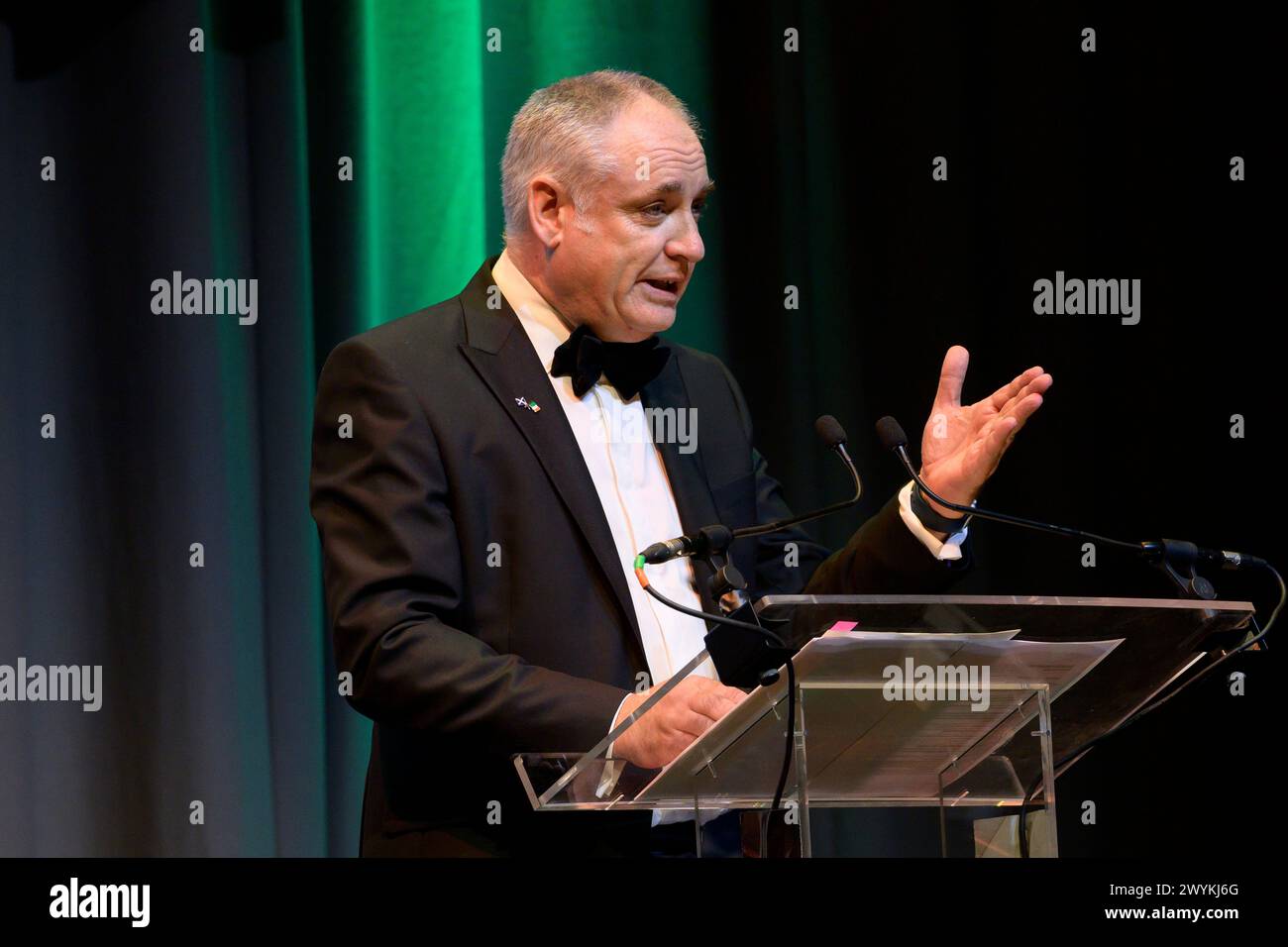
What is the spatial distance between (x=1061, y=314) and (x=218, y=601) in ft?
6.06

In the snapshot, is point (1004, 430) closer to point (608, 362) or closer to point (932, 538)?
point (932, 538)

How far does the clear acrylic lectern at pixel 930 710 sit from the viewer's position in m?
1.57

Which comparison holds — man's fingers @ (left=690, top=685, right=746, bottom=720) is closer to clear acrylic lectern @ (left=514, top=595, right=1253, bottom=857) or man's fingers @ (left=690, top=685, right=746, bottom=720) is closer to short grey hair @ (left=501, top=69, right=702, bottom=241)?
clear acrylic lectern @ (left=514, top=595, right=1253, bottom=857)

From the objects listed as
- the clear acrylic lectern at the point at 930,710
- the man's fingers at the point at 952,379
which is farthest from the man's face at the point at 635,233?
the clear acrylic lectern at the point at 930,710

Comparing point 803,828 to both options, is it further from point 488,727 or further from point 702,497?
point 702,497

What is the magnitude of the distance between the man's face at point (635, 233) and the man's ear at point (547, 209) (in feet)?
0.08

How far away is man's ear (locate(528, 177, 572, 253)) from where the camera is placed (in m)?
2.54

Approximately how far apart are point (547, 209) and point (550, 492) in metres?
0.53

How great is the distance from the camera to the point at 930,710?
67.2 inches

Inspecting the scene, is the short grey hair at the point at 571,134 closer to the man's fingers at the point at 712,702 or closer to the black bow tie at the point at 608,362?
the black bow tie at the point at 608,362

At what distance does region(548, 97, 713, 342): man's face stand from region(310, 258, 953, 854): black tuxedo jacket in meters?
0.14

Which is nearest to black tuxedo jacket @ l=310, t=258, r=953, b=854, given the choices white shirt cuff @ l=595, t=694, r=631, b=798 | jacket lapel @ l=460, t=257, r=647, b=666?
jacket lapel @ l=460, t=257, r=647, b=666
